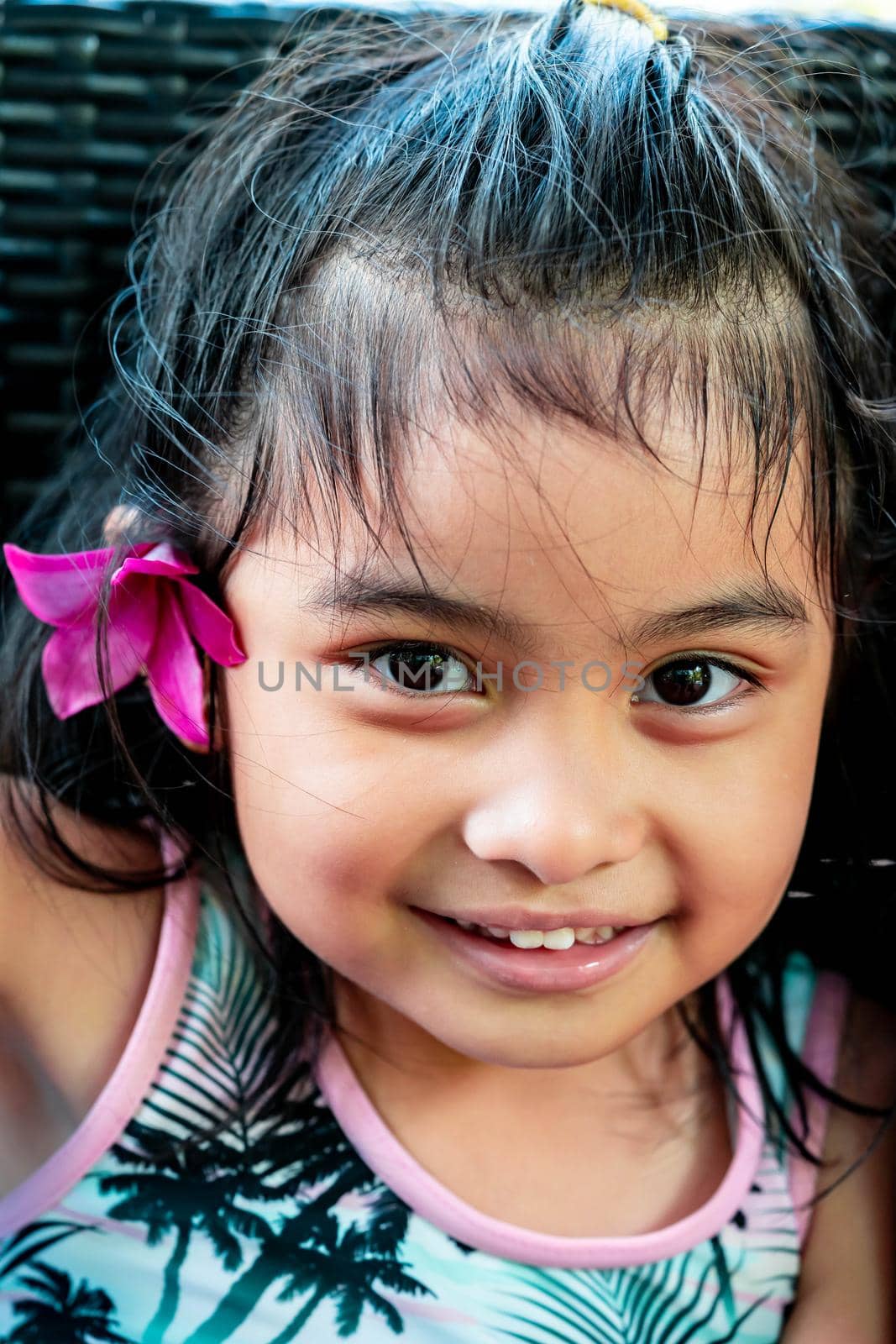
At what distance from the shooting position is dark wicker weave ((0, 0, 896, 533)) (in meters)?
1.12

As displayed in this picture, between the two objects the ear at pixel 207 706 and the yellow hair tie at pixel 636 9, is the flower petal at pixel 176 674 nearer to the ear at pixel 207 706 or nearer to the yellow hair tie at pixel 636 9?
the ear at pixel 207 706

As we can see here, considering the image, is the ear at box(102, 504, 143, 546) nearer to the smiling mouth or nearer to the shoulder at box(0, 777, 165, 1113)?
the shoulder at box(0, 777, 165, 1113)

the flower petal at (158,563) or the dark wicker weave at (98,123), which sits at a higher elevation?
the dark wicker weave at (98,123)

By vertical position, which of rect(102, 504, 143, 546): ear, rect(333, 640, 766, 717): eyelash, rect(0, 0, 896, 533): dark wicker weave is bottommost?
rect(333, 640, 766, 717): eyelash

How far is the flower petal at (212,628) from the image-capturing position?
0.90 m

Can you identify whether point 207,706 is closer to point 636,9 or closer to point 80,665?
point 80,665

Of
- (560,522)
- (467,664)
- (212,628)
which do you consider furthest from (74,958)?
(560,522)

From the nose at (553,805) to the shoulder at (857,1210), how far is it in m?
0.47

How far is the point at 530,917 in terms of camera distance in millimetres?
859

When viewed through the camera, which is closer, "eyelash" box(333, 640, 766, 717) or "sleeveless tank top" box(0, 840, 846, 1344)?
"eyelash" box(333, 640, 766, 717)

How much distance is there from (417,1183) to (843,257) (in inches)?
31.4

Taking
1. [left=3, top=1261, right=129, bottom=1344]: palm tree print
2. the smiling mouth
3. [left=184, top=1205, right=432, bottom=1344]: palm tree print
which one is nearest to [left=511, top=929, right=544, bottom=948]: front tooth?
the smiling mouth

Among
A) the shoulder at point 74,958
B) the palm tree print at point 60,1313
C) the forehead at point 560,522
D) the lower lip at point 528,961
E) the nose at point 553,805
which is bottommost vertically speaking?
the palm tree print at point 60,1313

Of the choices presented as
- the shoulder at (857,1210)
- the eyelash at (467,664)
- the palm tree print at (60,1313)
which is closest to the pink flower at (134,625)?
the eyelash at (467,664)
